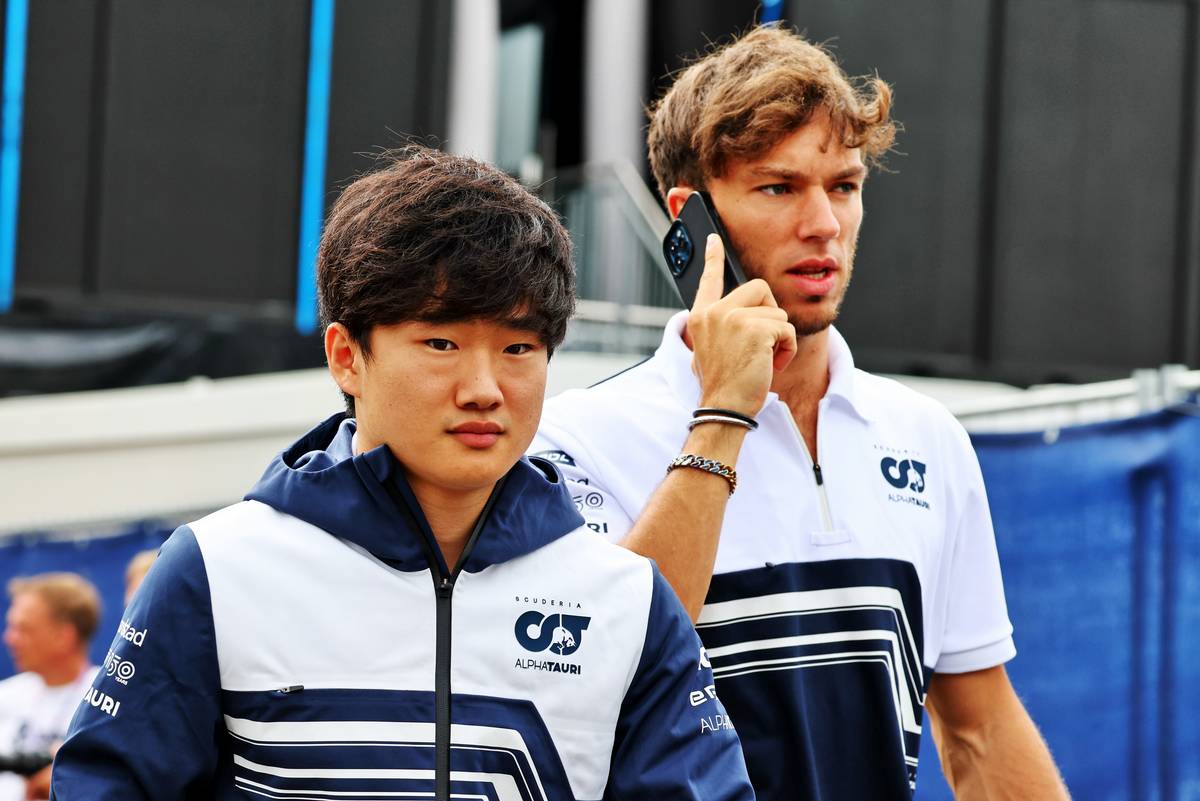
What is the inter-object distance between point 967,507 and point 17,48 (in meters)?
7.84

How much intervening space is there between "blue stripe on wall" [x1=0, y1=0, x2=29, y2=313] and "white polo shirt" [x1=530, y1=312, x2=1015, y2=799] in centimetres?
738

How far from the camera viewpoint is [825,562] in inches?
112

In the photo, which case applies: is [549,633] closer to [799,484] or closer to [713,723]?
[713,723]

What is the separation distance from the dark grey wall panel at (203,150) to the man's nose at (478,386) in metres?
8.01

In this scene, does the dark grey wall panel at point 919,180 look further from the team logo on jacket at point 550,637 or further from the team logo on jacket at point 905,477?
the team logo on jacket at point 550,637

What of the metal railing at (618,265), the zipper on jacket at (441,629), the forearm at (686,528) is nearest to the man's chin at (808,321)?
the forearm at (686,528)

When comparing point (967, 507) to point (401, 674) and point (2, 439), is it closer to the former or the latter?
point (401, 674)

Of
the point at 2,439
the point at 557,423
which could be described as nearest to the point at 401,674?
the point at 557,423

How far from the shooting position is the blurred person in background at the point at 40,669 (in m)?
5.26

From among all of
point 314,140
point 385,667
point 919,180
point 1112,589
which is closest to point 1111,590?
point 1112,589

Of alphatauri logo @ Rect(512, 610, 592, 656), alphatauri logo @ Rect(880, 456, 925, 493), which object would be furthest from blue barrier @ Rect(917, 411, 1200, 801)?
alphatauri logo @ Rect(512, 610, 592, 656)

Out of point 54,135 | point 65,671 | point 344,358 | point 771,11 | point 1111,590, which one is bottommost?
point 65,671

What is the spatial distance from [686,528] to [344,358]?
2.13 feet

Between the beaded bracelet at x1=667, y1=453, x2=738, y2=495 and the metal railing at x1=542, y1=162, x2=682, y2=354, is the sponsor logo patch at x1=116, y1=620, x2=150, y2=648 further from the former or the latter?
the metal railing at x1=542, y1=162, x2=682, y2=354
